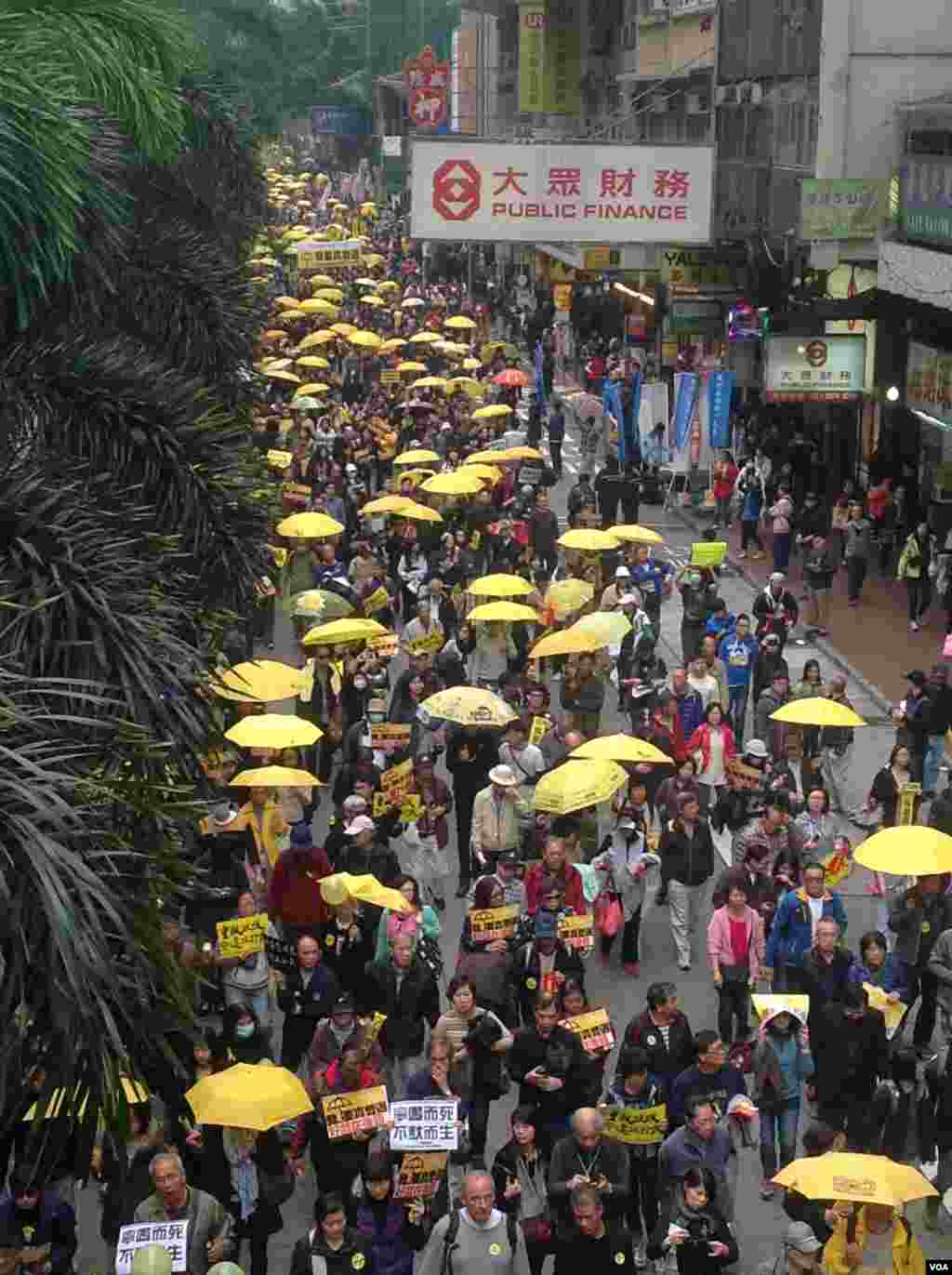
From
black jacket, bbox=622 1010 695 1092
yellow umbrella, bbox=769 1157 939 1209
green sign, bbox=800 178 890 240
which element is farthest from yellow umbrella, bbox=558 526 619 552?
yellow umbrella, bbox=769 1157 939 1209

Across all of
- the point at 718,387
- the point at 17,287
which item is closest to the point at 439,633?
the point at 17,287

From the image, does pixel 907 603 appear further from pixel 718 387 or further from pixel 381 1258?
pixel 381 1258

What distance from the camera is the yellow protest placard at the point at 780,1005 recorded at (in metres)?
11.4

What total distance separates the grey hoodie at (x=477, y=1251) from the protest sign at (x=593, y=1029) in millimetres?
1912

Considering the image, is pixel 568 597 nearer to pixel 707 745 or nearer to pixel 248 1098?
pixel 707 745

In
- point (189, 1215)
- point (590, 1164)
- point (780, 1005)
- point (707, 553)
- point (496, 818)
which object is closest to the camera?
point (189, 1215)

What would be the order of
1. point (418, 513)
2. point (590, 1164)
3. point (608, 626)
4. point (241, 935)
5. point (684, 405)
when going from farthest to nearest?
1. point (684, 405)
2. point (418, 513)
3. point (608, 626)
4. point (241, 935)
5. point (590, 1164)

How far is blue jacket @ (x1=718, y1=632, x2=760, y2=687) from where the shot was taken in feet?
66.7

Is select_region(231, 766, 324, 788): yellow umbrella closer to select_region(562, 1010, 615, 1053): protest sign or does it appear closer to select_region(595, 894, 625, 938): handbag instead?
select_region(595, 894, 625, 938): handbag

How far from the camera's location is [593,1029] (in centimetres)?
1098

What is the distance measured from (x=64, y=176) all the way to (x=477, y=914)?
5107mm

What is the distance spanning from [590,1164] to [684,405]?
2369cm

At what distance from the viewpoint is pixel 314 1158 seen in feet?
35.2

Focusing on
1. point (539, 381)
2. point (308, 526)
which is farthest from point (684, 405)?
point (308, 526)
